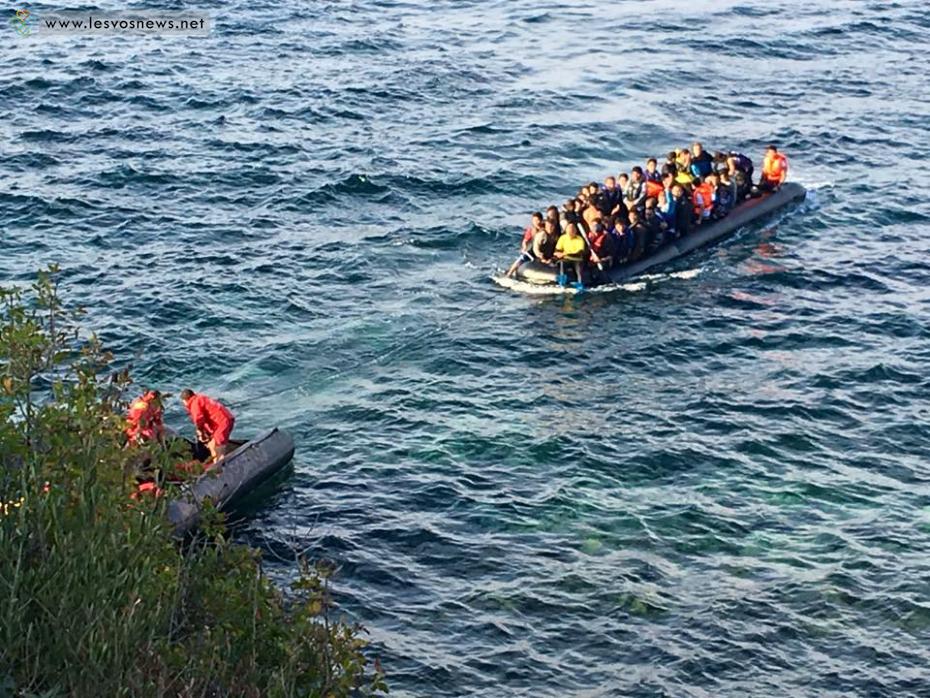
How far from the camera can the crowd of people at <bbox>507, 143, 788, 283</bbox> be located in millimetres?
29391

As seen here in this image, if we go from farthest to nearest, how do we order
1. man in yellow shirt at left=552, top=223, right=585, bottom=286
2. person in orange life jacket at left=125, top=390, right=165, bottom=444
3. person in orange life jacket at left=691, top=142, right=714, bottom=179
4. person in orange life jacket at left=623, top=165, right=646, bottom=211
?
person in orange life jacket at left=691, top=142, right=714, bottom=179, person in orange life jacket at left=623, top=165, right=646, bottom=211, man in yellow shirt at left=552, top=223, right=585, bottom=286, person in orange life jacket at left=125, top=390, right=165, bottom=444

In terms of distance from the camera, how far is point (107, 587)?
10.3 m

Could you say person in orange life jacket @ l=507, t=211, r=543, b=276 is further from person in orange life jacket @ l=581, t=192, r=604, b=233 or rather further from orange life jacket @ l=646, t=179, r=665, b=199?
orange life jacket @ l=646, t=179, r=665, b=199

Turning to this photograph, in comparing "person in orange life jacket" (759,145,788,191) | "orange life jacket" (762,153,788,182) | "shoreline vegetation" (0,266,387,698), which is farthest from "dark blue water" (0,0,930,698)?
"shoreline vegetation" (0,266,387,698)

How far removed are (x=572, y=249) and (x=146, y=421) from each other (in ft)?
52.4

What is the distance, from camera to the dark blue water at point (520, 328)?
19141 millimetres

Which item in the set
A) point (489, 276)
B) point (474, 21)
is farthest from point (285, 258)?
point (474, 21)

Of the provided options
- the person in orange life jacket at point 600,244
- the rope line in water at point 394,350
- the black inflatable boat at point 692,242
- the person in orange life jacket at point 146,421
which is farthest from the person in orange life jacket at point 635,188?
the person in orange life jacket at point 146,421

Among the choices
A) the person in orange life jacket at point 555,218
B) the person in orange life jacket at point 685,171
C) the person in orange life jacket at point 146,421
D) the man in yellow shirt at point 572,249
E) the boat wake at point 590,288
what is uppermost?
the person in orange life jacket at point 146,421

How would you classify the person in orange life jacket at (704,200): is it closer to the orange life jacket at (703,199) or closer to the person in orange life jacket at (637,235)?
the orange life jacket at (703,199)

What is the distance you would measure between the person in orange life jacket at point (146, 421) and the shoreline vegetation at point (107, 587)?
49cm

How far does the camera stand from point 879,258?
31.6 metres

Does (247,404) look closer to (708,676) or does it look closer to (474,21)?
(708,676)

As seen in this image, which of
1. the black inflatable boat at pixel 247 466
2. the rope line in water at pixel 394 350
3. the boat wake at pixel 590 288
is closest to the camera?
the black inflatable boat at pixel 247 466
